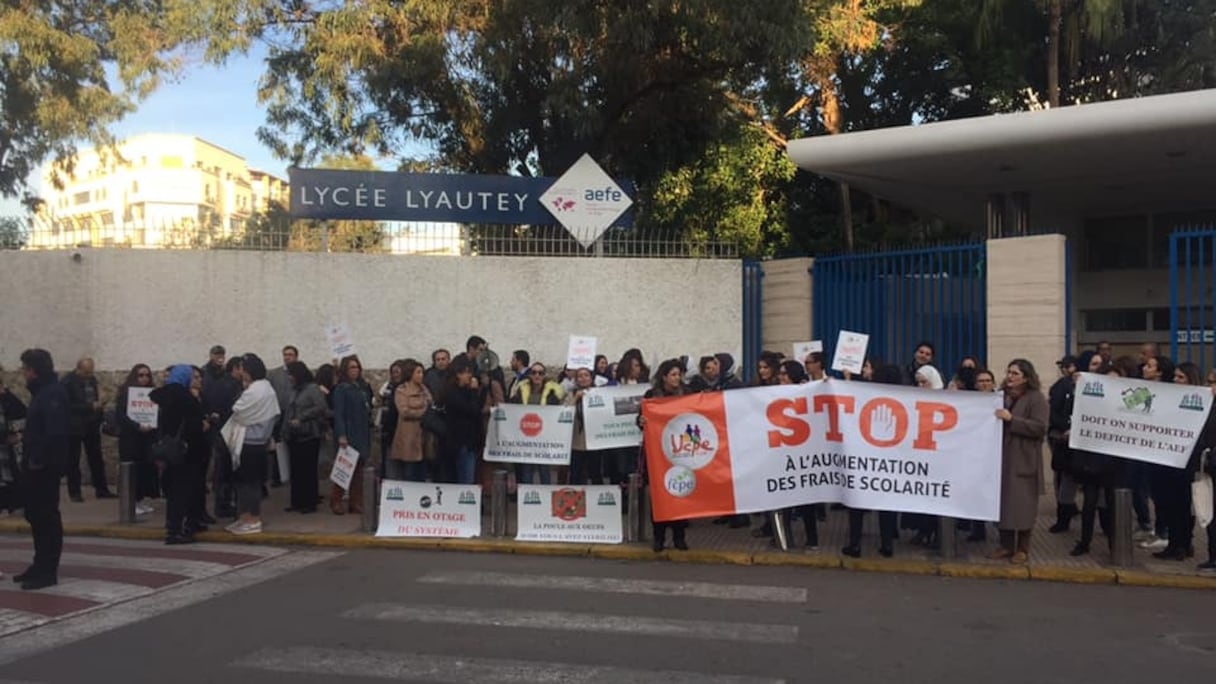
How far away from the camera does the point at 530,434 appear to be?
34.6 ft

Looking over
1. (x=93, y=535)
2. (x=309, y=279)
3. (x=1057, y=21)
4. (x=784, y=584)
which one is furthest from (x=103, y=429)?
(x=1057, y=21)

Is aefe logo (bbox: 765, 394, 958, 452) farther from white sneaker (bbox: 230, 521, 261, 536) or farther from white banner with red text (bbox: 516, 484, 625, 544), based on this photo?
white sneaker (bbox: 230, 521, 261, 536)

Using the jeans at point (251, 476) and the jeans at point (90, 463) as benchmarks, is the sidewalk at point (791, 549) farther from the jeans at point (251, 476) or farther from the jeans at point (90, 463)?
the jeans at point (90, 463)

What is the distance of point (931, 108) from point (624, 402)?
18.0 meters

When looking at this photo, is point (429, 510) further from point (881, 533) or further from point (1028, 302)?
point (1028, 302)

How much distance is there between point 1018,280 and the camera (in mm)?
12555

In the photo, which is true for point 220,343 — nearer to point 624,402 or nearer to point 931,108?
point 624,402

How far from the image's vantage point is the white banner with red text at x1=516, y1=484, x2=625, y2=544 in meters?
9.75

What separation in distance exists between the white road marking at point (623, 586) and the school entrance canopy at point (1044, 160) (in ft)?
24.2

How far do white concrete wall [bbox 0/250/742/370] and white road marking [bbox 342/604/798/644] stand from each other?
7533mm

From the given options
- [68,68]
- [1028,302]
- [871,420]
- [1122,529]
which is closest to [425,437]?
[871,420]

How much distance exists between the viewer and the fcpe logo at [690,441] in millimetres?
9305

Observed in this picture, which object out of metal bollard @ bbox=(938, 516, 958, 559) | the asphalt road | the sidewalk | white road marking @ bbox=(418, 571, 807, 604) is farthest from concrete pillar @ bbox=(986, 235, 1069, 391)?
white road marking @ bbox=(418, 571, 807, 604)

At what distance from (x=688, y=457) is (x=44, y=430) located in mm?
5428
